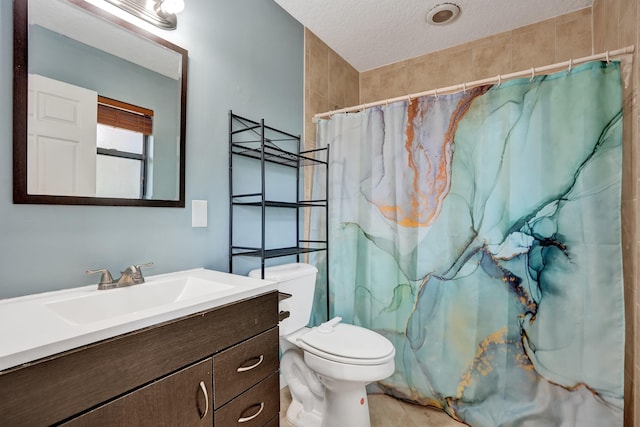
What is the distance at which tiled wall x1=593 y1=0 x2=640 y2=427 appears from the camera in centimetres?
124

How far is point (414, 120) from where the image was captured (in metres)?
1.72

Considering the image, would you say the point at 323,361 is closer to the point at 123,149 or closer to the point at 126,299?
the point at 126,299

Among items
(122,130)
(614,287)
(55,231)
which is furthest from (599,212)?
(55,231)

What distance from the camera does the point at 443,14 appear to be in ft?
6.20

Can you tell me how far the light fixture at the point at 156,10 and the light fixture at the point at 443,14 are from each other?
149 centimetres

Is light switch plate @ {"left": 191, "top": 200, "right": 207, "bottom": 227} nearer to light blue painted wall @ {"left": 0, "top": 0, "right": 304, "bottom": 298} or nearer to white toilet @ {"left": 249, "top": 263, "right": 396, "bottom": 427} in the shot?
light blue painted wall @ {"left": 0, "top": 0, "right": 304, "bottom": 298}

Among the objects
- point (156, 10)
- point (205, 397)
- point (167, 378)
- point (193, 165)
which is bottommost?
point (205, 397)

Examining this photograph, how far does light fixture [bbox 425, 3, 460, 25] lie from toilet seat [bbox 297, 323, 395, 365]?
77.7 inches

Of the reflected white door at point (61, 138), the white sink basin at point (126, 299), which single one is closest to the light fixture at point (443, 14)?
the reflected white door at point (61, 138)

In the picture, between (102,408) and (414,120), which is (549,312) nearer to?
(414,120)

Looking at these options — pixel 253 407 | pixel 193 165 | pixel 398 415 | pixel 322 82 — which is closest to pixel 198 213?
pixel 193 165

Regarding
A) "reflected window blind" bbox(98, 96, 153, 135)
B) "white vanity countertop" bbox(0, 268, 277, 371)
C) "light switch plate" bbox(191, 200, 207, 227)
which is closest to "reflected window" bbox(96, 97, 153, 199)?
"reflected window blind" bbox(98, 96, 153, 135)

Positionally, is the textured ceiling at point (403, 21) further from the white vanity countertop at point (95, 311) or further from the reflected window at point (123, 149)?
the white vanity countertop at point (95, 311)

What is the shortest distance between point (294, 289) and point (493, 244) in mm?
1074
